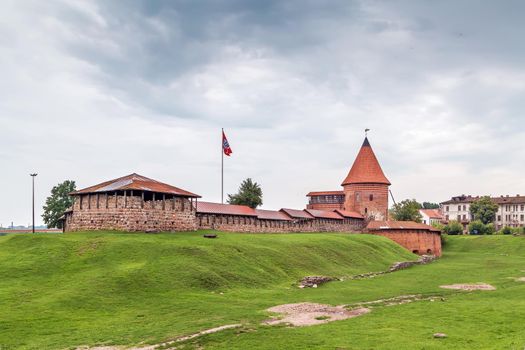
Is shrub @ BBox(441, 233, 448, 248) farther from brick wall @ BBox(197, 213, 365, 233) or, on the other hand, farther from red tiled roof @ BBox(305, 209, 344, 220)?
red tiled roof @ BBox(305, 209, 344, 220)

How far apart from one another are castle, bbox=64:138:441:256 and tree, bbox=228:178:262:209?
11.8 feet

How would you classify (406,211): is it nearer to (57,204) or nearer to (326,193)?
(326,193)

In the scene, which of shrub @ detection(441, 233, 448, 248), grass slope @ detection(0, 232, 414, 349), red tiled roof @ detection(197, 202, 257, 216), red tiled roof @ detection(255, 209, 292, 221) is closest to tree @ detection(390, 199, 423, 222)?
shrub @ detection(441, 233, 448, 248)

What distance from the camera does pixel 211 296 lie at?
90.2ft

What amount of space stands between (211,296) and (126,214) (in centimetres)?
1867

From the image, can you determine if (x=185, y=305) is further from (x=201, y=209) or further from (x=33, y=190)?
(x=33, y=190)

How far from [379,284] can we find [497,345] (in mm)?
19318

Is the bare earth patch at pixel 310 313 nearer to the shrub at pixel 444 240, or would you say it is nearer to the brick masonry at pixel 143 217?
the brick masonry at pixel 143 217

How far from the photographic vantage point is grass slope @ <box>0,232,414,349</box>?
2038 centimetres

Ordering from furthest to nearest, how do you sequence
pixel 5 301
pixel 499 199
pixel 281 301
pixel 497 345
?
pixel 499 199 < pixel 281 301 < pixel 5 301 < pixel 497 345

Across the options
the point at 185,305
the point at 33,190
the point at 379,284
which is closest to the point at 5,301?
the point at 185,305

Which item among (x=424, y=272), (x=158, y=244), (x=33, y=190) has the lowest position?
(x=424, y=272)

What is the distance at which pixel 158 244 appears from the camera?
117 ft

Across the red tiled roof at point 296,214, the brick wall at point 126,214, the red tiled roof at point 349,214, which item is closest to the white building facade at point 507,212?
the red tiled roof at point 349,214
